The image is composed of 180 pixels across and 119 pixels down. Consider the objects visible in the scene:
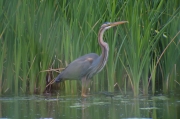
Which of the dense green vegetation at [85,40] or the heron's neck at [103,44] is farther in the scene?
the heron's neck at [103,44]

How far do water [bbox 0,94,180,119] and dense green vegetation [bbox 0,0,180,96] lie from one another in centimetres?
51

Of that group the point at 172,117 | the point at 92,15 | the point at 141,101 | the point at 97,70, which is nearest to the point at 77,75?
the point at 97,70

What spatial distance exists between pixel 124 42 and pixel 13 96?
2117 millimetres

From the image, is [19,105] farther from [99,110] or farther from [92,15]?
[92,15]

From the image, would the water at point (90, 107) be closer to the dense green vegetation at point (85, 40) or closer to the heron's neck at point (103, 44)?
the dense green vegetation at point (85, 40)

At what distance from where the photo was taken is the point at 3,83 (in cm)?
1116

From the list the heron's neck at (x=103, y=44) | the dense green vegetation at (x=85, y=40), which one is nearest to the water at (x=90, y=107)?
the dense green vegetation at (x=85, y=40)

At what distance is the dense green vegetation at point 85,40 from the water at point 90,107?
51 cm

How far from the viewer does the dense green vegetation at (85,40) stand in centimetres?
1029

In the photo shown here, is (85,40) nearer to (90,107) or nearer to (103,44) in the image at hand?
(103,44)

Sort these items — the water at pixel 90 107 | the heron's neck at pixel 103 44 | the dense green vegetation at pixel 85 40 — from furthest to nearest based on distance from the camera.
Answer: the heron's neck at pixel 103 44, the dense green vegetation at pixel 85 40, the water at pixel 90 107

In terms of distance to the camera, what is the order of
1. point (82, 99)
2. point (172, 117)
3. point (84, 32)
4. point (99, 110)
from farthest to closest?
point (84, 32) → point (82, 99) → point (99, 110) → point (172, 117)

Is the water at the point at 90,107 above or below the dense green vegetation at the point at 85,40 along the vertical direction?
below

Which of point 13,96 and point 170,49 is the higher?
point 170,49
